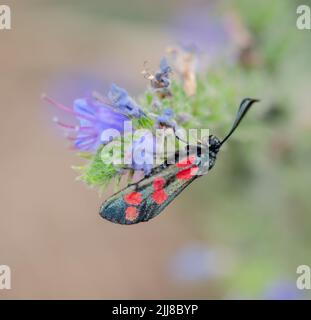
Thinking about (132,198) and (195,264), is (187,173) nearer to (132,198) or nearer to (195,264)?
(132,198)

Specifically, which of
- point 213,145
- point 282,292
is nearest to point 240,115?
point 213,145

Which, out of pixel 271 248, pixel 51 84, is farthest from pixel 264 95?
pixel 51 84

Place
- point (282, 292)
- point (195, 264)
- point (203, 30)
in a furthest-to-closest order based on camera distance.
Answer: point (195, 264) → point (203, 30) → point (282, 292)

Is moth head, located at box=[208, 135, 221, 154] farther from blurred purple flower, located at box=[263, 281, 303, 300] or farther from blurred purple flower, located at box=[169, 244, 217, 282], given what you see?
blurred purple flower, located at box=[169, 244, 217, 282]

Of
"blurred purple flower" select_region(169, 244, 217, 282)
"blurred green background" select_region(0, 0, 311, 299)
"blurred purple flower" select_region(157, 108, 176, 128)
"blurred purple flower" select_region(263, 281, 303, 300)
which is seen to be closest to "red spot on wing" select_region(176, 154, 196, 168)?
"blurred purple flower" select_region(157, 108, 176, 128)

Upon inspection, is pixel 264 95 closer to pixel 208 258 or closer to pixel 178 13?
pixel 208 258

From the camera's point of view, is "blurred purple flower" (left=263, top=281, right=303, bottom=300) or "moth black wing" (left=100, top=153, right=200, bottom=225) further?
"blurred purple flower" (left=263, top=281, right=303, bottom=300)
